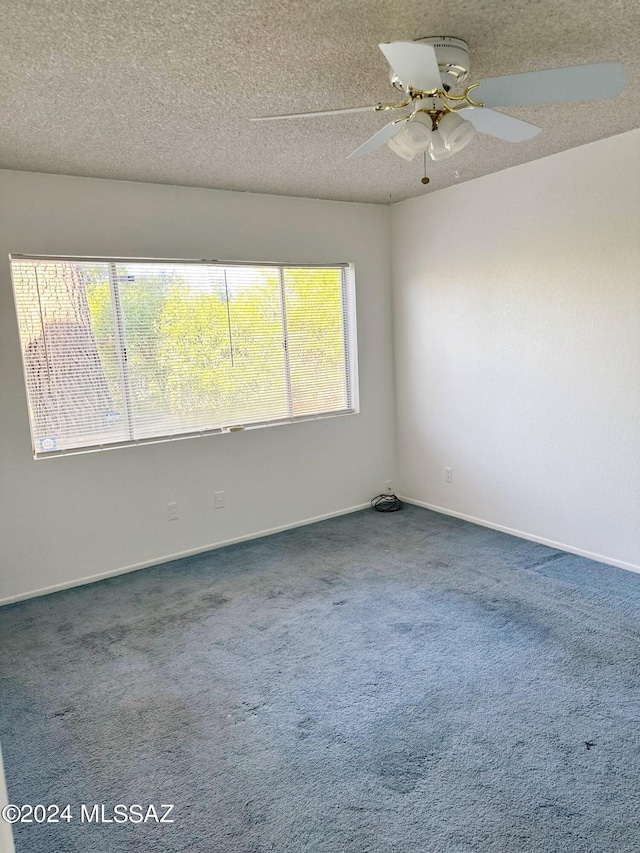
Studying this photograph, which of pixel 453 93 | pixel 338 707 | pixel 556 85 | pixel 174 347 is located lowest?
pixel 338 707

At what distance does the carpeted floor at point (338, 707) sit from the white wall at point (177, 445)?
34cm

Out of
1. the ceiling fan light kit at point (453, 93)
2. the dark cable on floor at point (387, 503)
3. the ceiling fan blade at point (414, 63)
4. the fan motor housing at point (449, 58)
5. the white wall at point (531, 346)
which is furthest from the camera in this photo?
the dark cable on floor at point (387, 503)

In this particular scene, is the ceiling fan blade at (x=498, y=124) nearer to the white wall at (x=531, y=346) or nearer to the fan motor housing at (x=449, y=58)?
the fan motor housing at (x=449, y=58)

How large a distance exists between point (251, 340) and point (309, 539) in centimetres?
154

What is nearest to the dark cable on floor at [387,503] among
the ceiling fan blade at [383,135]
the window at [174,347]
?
the window at [174,347]

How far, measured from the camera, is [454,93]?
7.59 feet

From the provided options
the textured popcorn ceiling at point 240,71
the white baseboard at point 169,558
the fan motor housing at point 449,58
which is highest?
the textured popcorn ceiling at point 240,71

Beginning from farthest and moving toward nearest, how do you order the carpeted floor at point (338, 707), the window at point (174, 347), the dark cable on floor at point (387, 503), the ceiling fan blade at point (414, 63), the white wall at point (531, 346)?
the dark cable on floor at point (387, 503) < the window at point (174, 347) < the white wall at point (531, 346) < the carpeted floor at point (338, 707) < the ceiling fan blade at point (414, 63)

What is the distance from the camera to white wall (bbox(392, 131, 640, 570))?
332 centimetres

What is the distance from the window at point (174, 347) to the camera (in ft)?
11.3

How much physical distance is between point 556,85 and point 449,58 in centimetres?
45

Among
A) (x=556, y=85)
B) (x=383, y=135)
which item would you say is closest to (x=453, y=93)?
(x=383, y=135)

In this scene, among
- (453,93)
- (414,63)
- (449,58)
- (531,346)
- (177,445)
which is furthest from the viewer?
(177,445)

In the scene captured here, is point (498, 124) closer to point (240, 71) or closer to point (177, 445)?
point (240, 71)
